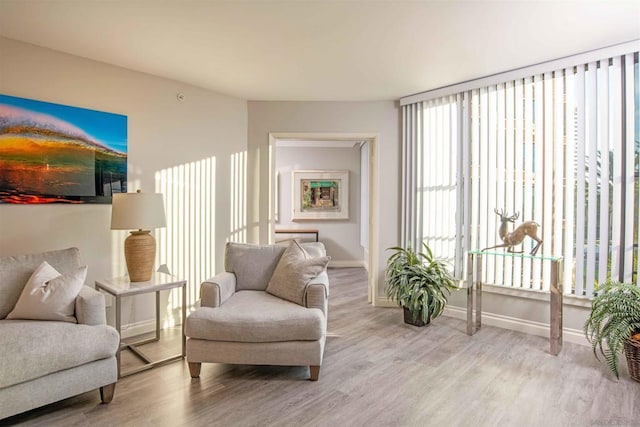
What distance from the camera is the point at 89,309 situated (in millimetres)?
2053

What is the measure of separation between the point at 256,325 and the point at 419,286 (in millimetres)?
1758

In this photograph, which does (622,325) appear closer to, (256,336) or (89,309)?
(256,336)

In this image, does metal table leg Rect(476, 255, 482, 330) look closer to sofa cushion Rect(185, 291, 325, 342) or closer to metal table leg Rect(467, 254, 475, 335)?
metal table leg Rect(467, 254, 475, 335)

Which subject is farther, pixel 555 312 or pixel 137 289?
pixel 555 312

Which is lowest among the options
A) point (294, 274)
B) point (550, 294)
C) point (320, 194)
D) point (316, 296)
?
point (550, 294)

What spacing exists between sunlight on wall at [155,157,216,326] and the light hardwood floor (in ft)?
3.31

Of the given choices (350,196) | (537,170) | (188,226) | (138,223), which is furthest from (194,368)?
(350,196)

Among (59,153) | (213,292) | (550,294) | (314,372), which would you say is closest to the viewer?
(314,372)

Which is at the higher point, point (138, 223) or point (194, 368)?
point (138, 223)

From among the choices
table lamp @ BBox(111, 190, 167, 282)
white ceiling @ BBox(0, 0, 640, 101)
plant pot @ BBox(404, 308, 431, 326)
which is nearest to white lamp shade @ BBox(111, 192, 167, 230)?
table lamp @ BBox(111, 190, 167, 282)

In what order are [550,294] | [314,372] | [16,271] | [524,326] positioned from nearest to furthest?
1. [16,271]
2. [314,372]
3. [550,294]
4. [524,326]

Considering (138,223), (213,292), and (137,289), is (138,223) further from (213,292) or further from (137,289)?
(213,292)

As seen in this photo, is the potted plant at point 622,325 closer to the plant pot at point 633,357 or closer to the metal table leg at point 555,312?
the plant pot at point 633,357

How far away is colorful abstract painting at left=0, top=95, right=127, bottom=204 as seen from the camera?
2.49 meters
